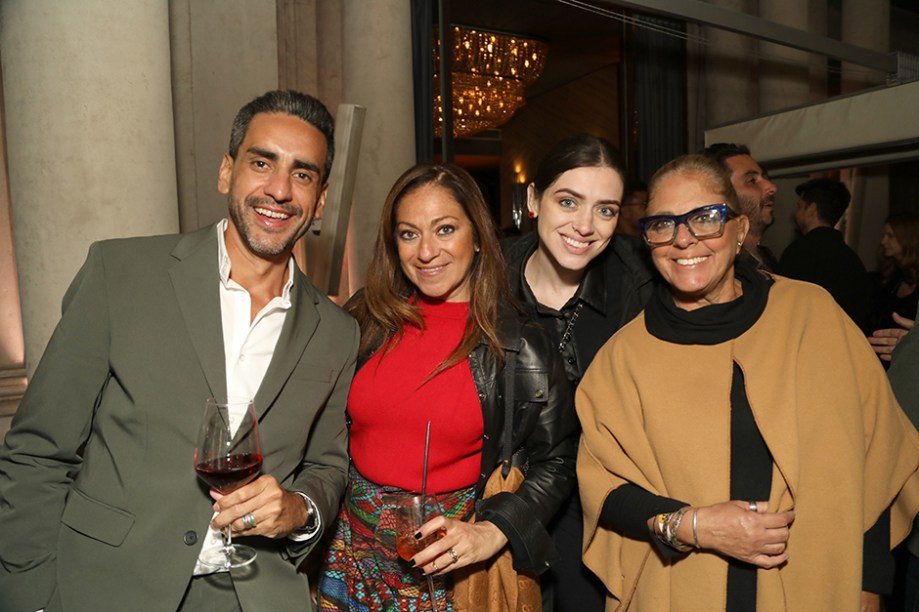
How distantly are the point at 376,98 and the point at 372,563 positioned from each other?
390cm

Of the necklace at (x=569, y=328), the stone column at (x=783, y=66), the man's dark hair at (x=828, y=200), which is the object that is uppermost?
the stone column at (x=783, y=66)

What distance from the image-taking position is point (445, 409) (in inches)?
78.0

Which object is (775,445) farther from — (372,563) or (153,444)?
(153,444)

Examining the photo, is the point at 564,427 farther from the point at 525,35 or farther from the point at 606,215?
the point at 525,35

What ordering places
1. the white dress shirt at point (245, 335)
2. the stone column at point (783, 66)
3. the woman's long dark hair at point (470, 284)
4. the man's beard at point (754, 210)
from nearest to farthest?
the white dress shirt at point (245, 335), the woman's long dark hair at point (470, 284), the man's beard at point (754, 210), the stone column at point (783, 66)

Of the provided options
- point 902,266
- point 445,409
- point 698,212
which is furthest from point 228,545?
point 902,266

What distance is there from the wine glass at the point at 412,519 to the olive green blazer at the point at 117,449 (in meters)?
0.35

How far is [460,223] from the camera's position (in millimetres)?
2100

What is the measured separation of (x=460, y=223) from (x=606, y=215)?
0.55 meters

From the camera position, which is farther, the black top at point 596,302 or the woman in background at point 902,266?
the woman in background at point 902,266

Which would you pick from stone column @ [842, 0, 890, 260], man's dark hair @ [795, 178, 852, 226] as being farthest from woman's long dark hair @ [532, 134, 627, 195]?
stone column @ [842, 0, 890, 260]

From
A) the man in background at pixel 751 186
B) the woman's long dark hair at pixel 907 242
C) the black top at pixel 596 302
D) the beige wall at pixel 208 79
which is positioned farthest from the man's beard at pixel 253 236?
the woman's long dark hair at pixel 907 242

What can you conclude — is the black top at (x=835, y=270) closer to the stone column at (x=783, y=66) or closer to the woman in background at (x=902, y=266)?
the woman in background at (x=902, y=266)

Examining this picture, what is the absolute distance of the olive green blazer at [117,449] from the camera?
155 centimetres
